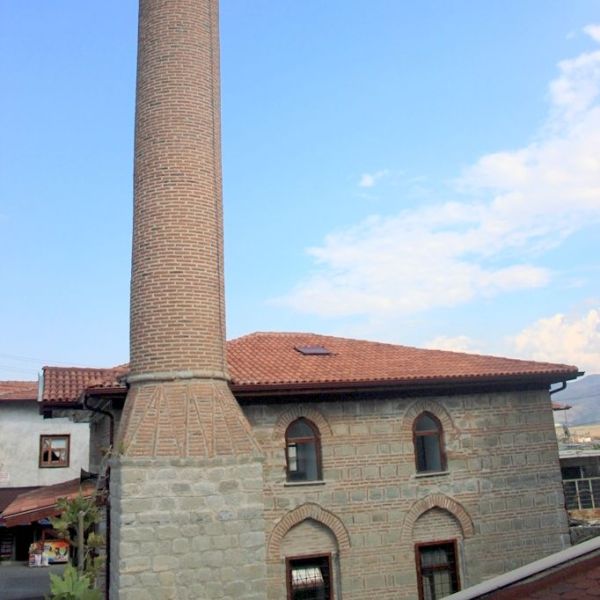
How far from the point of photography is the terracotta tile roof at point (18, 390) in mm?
21609

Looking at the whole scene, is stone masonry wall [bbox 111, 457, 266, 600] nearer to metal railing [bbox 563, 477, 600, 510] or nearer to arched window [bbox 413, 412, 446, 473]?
arched window [bbox 413, 412, 446, 473]

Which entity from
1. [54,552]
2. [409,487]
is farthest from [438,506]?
[54,552]

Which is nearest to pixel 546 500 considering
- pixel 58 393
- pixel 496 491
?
pixel 496 491

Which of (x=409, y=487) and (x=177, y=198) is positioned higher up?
(x=177, y=198)

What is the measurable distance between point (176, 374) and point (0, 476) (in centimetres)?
1597

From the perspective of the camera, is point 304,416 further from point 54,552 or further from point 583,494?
point 54,552

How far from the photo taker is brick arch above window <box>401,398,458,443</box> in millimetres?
10945

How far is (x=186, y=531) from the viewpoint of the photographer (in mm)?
8023

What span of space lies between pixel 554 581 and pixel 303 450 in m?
7.19

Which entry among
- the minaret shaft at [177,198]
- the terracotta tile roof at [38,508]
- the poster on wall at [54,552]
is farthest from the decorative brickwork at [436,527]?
the poster on wall at [54,552]

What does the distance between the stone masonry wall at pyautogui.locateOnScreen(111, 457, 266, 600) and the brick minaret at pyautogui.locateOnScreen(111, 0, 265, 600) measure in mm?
13

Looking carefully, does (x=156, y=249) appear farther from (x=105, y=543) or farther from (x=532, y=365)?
(x=532, y=365)

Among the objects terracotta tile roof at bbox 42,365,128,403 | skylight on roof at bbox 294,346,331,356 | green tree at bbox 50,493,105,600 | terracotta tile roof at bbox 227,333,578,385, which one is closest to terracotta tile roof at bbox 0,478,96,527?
terracotta tile roof at bbox 42,365,128,403

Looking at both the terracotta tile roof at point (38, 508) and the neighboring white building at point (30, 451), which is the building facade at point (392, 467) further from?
the neighboring white building at point (30, 451)
